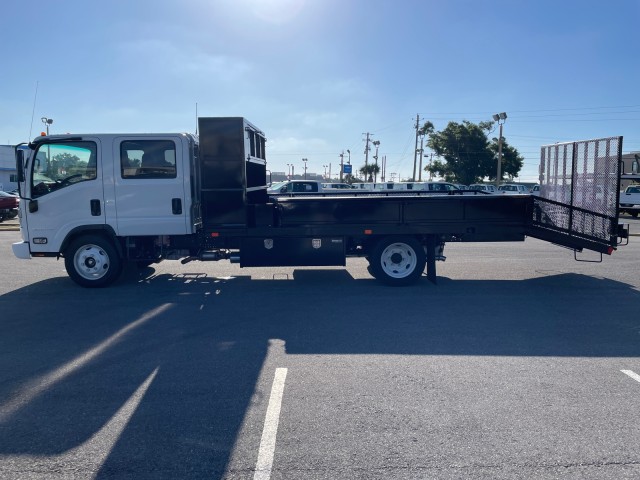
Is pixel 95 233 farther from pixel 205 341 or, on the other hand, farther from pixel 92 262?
pixel 205 341

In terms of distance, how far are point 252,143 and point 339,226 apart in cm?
237

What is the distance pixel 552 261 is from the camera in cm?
1329

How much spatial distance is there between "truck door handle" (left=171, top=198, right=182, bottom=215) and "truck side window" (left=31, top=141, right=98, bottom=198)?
4.57ft

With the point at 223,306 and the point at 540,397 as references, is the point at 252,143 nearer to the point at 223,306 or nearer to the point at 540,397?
the point at 223,306

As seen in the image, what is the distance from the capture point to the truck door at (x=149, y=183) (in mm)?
9562

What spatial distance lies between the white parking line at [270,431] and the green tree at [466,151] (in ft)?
162

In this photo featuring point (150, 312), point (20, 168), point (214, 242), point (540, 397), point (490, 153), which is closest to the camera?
point (540, 397)

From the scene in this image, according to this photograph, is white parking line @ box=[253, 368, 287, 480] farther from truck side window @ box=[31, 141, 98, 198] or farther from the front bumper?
the front bumper

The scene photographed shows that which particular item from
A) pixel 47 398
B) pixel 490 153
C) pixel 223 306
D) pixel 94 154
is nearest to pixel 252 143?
pixel 94 154

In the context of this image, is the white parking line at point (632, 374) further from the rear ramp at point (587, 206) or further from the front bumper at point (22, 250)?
the front bumper at point (22, 250)

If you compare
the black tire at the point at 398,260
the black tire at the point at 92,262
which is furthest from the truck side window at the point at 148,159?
the black tire at the point at 398,260

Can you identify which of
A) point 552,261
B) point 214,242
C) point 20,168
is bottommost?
point 552,261

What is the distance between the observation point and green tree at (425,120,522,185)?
52094 mm

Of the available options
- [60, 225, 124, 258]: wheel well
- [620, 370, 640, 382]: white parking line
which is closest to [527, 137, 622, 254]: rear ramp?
[620, 370, 640, 382]: white parking line
